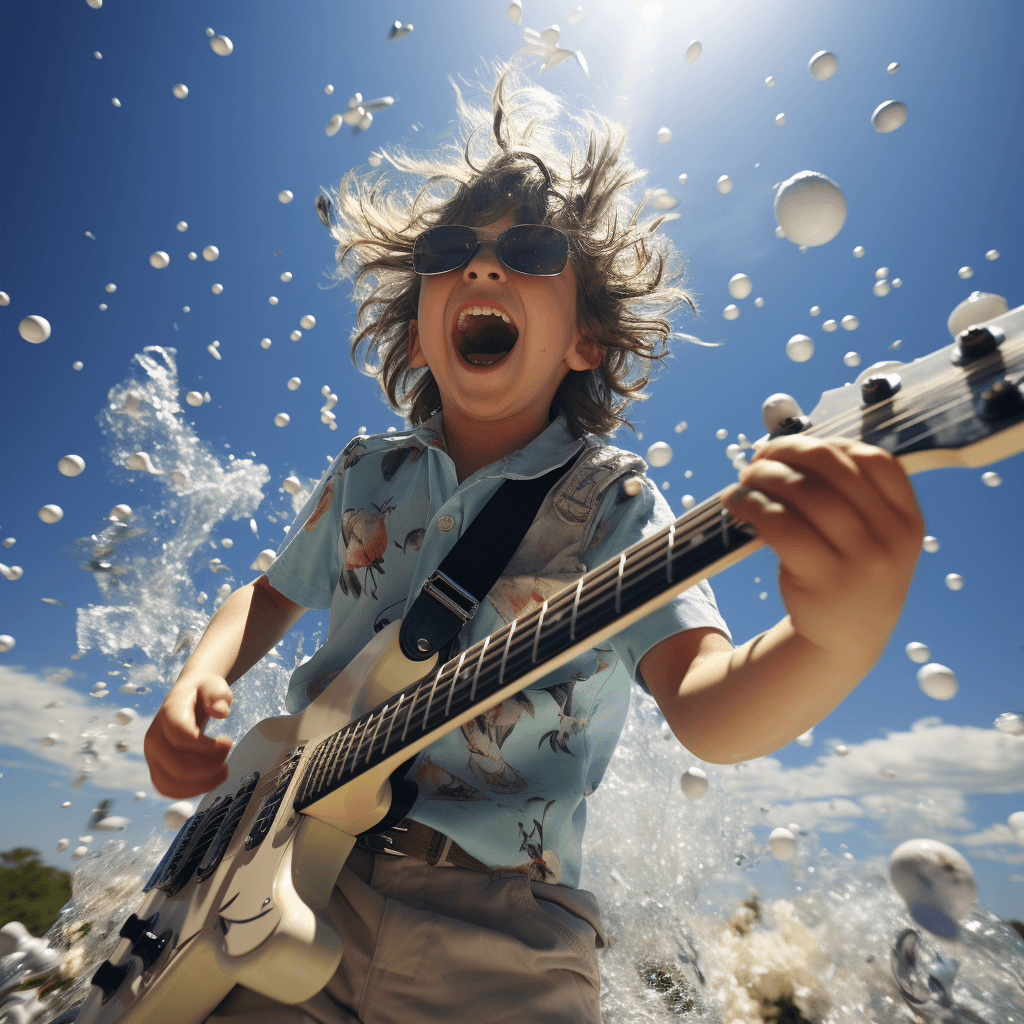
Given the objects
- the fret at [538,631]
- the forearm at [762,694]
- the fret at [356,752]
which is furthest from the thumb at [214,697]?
the forearm at [762,694]

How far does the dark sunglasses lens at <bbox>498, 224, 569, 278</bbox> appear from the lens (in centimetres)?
178

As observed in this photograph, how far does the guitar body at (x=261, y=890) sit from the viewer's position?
3.07 ft

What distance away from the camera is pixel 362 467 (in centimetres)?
191

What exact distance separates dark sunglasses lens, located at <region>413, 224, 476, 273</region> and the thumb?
1.45 m

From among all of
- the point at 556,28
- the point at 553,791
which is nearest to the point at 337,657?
the point at 553,791

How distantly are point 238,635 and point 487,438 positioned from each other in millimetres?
1060

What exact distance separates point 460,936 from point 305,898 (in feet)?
1.06

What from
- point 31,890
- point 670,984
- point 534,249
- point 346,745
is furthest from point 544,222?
point 31,890

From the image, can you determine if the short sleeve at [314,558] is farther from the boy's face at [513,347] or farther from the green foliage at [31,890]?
the green foliage at [31,890]

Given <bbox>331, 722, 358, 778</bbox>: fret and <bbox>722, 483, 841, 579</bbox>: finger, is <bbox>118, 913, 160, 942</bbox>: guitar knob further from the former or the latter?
<bbox>722, 483, 841, 579</bbox>: finger

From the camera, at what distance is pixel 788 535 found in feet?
2.26

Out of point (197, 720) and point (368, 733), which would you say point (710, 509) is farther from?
point (197, 720)

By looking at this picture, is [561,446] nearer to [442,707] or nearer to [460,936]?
[442,707]

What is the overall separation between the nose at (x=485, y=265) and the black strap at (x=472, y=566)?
2.20ft
